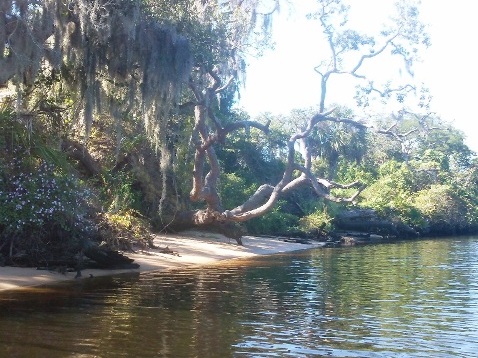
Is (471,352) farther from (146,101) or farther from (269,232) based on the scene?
(269,232)

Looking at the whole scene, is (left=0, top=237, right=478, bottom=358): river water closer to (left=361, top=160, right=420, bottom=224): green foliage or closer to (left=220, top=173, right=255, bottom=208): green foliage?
(left=220, top=173, right=255, bottom=208): green foliage

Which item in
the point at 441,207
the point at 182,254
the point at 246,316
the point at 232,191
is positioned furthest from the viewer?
the point at 441,207

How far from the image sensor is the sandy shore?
1365cm

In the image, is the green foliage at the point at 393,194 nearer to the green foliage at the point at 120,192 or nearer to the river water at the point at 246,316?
the green foliage at the point at 120,192

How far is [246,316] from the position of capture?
33.8 feet

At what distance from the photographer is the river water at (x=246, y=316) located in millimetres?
8047

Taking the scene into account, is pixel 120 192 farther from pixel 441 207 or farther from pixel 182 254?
pixel 441 207

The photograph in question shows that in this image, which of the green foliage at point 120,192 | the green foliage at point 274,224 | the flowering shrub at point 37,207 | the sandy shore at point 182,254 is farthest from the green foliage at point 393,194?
the flowering shrub at point 37,207

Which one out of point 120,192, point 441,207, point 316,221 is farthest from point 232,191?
point 441,207

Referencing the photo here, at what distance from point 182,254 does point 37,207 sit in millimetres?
7254

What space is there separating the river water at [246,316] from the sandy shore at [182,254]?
892mm

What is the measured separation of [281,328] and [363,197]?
3445 centimetres

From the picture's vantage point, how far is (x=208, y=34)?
21.0 meters

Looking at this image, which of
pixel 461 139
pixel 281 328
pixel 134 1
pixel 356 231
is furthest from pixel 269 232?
pixel 461 139
